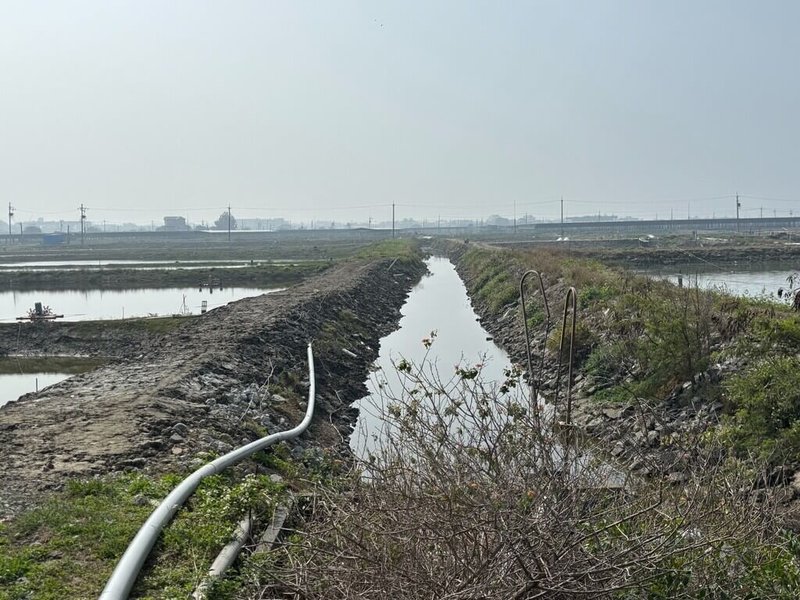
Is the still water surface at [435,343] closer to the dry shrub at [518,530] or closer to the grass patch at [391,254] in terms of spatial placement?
the dry shrub at [518,530]

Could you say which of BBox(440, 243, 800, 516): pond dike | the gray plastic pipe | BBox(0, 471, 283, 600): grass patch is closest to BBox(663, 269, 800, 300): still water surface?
BBox(440, 243, 800, 516): pond dike

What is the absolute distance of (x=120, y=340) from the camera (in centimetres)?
2373

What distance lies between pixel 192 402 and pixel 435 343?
13.4 meters

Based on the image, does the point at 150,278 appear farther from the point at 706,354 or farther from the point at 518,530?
the point at 518,530

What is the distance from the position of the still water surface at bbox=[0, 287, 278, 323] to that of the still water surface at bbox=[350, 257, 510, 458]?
27.1 feet

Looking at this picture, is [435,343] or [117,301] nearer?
[435,343]

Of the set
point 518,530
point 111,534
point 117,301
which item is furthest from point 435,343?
point 518,530

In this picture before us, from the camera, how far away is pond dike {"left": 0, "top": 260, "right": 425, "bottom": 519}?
8.80m

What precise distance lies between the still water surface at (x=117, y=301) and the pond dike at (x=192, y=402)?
9.48 m

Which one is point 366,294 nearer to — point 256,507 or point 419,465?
point 256,507

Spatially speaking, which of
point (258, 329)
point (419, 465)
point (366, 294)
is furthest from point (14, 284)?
point (419, 465)

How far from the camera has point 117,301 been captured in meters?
37.8

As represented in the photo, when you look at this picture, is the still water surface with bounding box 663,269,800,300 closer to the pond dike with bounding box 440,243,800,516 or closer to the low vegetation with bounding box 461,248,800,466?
the low vegetation with bounding box 461,248,800,466

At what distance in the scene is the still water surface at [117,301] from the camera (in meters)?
32.4
